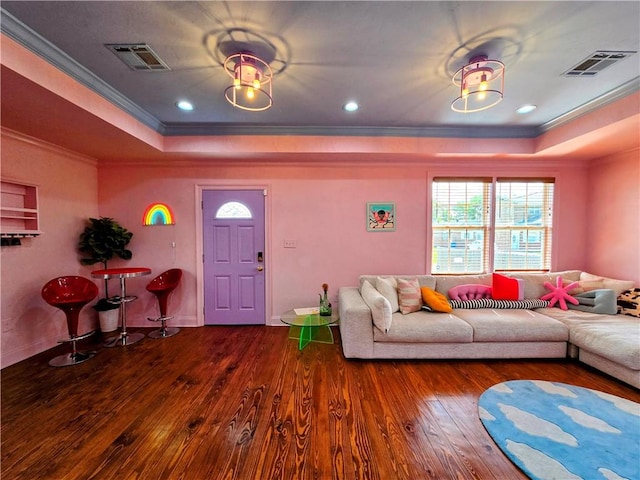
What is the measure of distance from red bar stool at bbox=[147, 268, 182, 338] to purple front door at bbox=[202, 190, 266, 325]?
0.42 m

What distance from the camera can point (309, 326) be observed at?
2.96m

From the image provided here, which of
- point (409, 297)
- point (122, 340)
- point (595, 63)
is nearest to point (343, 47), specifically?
point (595, 63)

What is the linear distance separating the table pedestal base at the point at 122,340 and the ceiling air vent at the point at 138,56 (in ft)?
10.2

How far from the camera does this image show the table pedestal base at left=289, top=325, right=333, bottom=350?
3.33 metres

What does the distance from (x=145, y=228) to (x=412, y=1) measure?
Answer: 4.19 metres

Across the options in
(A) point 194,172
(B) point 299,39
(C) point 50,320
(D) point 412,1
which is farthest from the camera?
(A) point 194,172

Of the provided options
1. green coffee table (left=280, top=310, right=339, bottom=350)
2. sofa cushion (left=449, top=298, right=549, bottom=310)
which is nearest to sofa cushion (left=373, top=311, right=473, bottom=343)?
sofa cushion (left=449, top=298, right=549, bottom=310)

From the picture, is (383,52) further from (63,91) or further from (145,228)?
(145,228)

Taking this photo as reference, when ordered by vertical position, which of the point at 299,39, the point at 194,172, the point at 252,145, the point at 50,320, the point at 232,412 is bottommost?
the point at 232,412

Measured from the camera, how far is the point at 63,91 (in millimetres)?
2082

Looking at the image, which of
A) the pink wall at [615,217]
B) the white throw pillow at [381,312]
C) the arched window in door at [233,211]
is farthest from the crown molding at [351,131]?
the white throw pillow at [381,312]

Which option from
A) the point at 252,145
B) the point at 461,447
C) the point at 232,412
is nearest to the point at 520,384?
the point at 461,447

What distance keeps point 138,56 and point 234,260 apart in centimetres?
262

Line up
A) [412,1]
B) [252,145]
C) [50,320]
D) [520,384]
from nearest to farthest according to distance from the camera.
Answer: [412,1] < [520,384] < [50,320] < [252,145]
